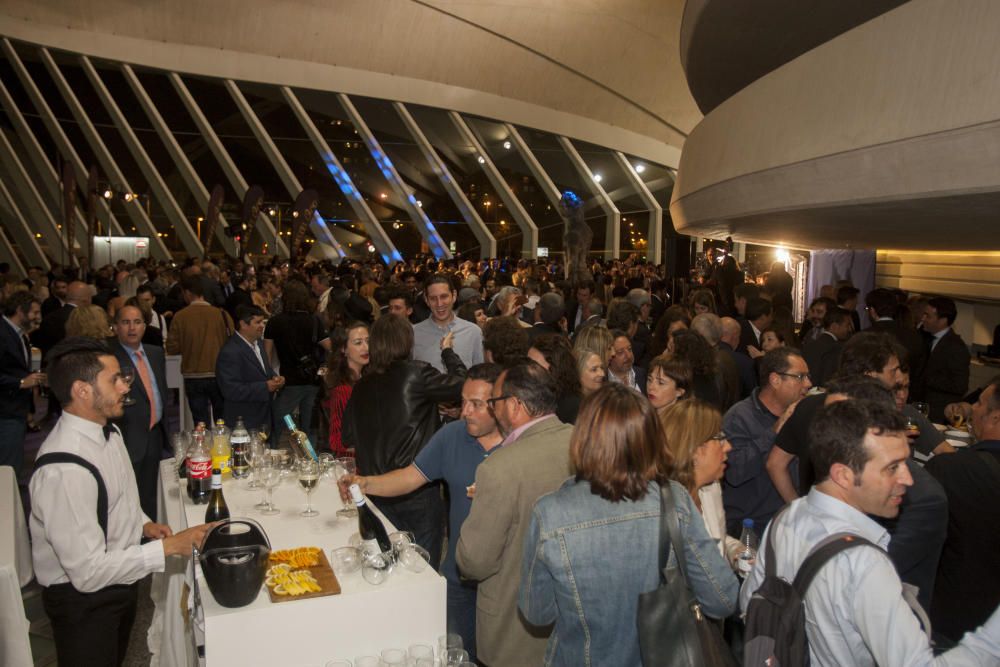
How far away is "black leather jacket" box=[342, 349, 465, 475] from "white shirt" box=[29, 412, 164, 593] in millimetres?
1394

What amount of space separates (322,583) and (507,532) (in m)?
0.71

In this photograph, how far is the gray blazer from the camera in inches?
115

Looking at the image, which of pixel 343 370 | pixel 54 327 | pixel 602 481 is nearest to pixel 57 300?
pixel 54 327

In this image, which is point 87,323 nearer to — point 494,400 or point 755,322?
point 494,400

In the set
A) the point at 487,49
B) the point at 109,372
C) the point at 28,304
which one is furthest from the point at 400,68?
the point at 109,372

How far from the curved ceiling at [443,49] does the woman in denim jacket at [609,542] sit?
2454 cm

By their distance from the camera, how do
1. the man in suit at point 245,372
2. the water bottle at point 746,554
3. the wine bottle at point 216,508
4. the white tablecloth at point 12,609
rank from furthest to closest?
the man in suit at point 245,372 → the wine bottle at point 216,508 → the water bottle at point 746,554 → the white tablecloth at point 12,609

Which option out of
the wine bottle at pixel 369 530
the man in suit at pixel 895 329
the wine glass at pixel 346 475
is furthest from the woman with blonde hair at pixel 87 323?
the man in suit at pixel 895 329

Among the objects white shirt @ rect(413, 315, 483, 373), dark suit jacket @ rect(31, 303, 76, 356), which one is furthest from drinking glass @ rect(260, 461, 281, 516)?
dark suit jacket @ rect(31, 303, 76, 356)

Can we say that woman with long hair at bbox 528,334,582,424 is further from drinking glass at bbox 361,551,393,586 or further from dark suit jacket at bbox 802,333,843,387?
dark suit jacket at bbox 802,333,843,387

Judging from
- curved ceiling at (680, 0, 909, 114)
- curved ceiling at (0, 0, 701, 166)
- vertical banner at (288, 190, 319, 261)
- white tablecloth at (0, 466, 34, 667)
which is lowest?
white tablecloth at (0, 466, 34, 667)

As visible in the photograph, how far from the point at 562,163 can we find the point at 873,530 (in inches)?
1001

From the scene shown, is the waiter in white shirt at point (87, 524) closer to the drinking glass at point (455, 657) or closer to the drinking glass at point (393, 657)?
the drinking glass at point (393, 657)

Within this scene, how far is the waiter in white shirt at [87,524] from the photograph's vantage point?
3.07m
